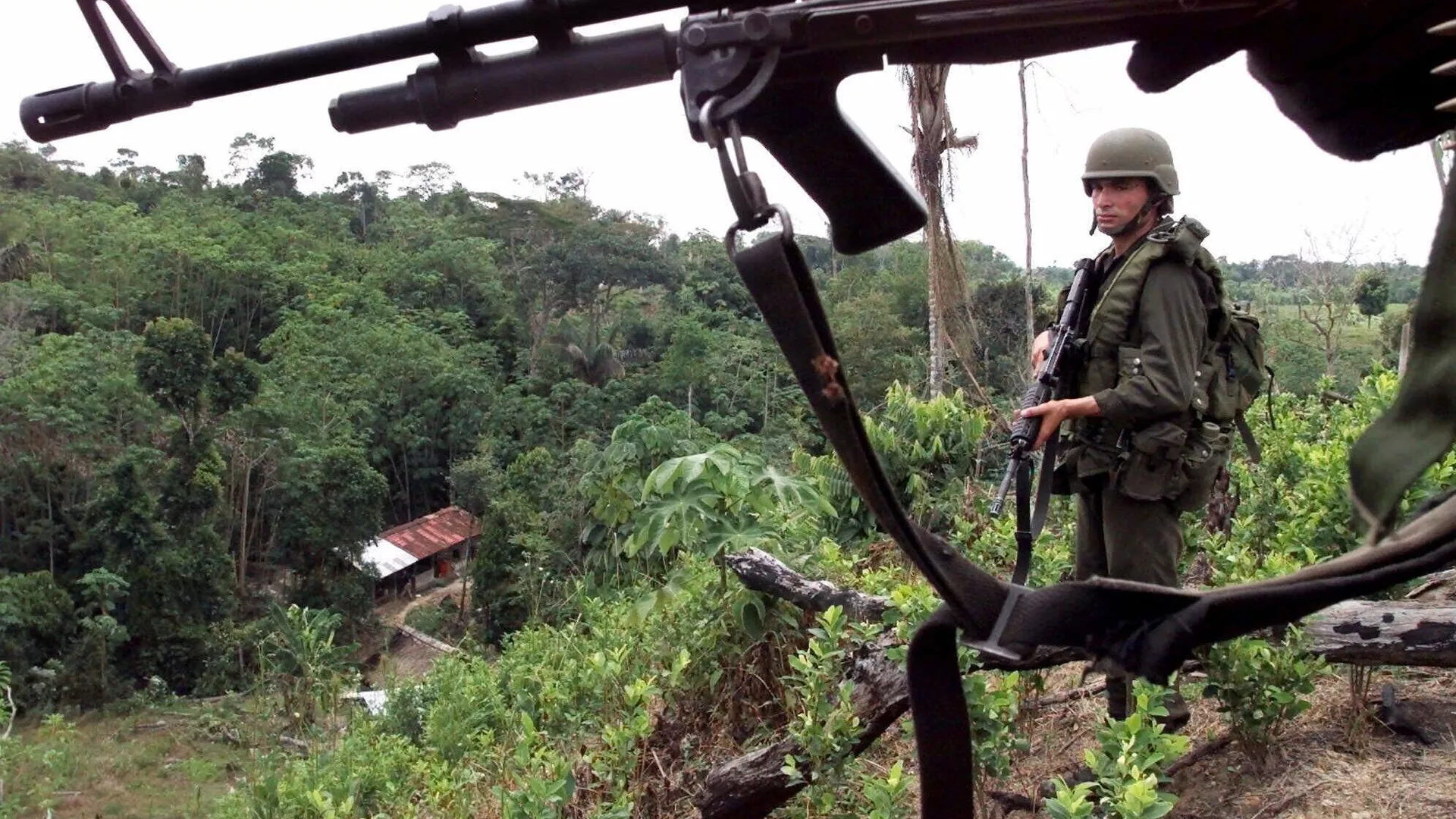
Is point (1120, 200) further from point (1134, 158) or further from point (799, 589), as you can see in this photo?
point (799, 589)

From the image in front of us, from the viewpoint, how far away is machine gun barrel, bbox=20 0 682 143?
1.45 meters

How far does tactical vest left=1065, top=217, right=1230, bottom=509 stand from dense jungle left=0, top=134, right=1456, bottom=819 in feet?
1.60

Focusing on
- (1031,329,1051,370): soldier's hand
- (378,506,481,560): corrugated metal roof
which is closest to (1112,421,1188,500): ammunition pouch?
(1031,329,1051,370): soldier's hand

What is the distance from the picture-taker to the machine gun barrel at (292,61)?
1449 mm

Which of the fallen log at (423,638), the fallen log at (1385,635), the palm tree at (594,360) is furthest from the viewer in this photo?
the palm tree at (594,360)

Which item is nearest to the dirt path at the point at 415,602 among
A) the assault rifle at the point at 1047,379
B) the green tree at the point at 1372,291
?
the green tree at the point at 1372,291

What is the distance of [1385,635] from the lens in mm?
3260

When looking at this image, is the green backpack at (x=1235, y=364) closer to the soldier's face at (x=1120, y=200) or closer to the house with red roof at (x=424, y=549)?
the soldier's face at (x=1120, y=200)

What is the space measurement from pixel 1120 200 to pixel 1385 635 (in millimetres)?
1510

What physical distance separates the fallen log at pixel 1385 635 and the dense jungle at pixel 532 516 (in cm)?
6

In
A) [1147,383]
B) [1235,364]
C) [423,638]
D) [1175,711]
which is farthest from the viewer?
[423,638]

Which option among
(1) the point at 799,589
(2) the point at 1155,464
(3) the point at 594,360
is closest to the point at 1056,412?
(2) the point at 1155,464

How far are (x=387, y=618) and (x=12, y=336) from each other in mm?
13436

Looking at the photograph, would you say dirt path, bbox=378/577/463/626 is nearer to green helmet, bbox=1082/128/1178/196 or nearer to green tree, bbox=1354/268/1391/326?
green tree, bbox=1354/268/1391/326
